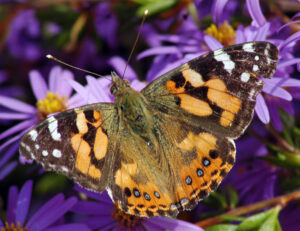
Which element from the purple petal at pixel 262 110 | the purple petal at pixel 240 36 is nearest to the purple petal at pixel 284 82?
the purple petal at pixel 262 110

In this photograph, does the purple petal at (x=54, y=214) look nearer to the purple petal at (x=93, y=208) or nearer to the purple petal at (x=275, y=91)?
the purple petal at (x=93, y=208)

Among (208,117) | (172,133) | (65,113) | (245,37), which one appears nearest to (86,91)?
(65,113)

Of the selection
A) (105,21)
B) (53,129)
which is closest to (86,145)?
(53,129)

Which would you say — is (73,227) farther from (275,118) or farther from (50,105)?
(275,118)

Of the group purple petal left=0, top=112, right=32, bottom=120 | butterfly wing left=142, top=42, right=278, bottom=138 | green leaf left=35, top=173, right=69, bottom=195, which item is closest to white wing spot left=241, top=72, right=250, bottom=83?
butterfly wing left=142, top=42, right=278, bottom=138

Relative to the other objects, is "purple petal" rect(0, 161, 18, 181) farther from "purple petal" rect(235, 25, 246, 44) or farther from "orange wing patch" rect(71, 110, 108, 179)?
"purple petal" rect(235, 25, 246, 44)
